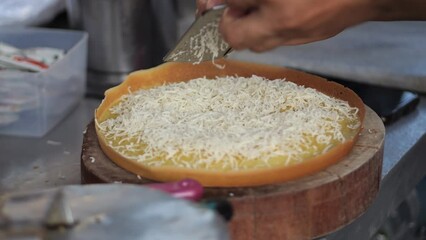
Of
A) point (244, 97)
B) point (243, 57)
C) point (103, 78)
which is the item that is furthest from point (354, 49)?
point (244, 97)

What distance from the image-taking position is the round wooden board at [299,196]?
828mm

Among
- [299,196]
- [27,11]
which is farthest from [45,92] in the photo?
[299,196]

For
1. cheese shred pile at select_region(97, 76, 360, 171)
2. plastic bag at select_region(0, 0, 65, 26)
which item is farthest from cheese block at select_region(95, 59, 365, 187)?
plastic bag at select_region(0, 0, 65, 26)

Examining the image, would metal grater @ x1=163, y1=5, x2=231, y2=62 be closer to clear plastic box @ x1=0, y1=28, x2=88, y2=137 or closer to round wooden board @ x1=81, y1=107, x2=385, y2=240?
round wooden board @ x1=81, y1=107, x2=385, y2=240

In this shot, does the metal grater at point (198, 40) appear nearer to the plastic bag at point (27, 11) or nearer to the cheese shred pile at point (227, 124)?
the cheese shred pile at point (227, 124)

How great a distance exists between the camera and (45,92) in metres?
1.33

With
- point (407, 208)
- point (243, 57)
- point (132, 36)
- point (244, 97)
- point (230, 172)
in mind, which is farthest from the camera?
point (243, 57)

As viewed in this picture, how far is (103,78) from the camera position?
153 cm

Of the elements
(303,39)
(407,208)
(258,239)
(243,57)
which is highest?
(303,39)

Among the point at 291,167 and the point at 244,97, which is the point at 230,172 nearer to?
the point at 291,167

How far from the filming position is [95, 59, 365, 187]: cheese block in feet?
2.80

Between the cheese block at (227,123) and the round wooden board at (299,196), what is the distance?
14mm

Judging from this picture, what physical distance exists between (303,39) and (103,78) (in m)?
0.77

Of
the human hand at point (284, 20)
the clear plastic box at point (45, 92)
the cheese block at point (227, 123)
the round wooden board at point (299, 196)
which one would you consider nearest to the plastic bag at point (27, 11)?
the clear plastic box at point (45, 92)
